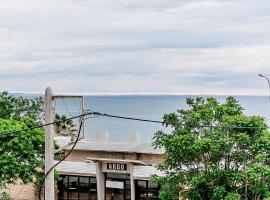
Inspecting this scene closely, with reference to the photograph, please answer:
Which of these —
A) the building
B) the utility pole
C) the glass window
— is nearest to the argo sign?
the building

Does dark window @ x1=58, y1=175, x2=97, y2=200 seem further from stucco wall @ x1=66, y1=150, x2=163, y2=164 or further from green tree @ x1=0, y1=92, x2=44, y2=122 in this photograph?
green tree @ x1=0, y1=92, x2=44, y2=122

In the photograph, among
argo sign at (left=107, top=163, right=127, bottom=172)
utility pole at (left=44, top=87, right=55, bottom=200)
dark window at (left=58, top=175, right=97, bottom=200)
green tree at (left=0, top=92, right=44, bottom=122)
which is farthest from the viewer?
green tree at (left=0, top=92, right=44, bottom=122)

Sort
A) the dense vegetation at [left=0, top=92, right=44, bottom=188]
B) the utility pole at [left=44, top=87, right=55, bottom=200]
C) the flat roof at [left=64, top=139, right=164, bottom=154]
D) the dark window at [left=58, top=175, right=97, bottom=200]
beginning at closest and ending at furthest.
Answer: the utility pole at [left=44, top=87, right=55, bottom=200], the dense vegetation at [left=0, top=92, right=44, bottom=188], the flat roof at [left=64, top=139, right=164, bottom=154], the dark window at [left=58, top=175, right=97, bottom=200]

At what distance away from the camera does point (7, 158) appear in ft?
79.8

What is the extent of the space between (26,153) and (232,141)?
964cm

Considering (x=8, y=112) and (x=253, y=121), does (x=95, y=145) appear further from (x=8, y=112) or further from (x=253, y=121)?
(x=253, y=121)

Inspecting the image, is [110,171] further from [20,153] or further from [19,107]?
[19,107]

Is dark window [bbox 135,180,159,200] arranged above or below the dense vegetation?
below

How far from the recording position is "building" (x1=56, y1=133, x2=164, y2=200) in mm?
30719

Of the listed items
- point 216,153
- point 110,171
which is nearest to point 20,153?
point 110,171

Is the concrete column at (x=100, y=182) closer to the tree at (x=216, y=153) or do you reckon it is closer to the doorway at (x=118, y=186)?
the doorway at (x=118, y=186)

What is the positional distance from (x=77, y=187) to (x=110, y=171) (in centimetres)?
314

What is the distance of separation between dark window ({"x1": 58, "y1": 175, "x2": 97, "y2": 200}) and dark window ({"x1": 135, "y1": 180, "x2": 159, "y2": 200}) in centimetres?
303

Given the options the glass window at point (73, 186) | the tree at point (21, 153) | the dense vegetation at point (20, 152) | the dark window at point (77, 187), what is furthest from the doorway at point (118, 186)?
the dense vegetation at point (20, 152)
